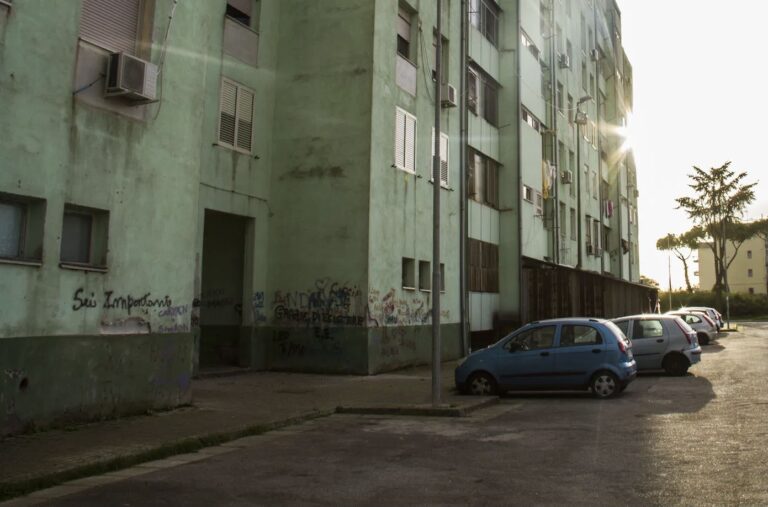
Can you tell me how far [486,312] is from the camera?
25.7 metres

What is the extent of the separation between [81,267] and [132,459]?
10.3 feet

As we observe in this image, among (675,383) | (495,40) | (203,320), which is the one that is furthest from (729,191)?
(203,320)

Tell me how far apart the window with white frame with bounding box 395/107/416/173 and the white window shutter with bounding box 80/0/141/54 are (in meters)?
9.41

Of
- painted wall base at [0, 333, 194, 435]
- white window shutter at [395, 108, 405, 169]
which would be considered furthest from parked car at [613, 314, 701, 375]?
painted wall base at [0, 333, 194, 435]

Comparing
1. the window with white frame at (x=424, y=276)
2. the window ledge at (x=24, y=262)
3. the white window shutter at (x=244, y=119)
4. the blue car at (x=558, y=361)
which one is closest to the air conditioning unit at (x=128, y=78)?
the window ledge at (x=24, y=262)

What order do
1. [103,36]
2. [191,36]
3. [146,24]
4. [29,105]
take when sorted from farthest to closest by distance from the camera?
[191,36]
[146,24]
[103,36]
[29,105]

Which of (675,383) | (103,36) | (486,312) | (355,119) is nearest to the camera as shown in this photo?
(103,36)

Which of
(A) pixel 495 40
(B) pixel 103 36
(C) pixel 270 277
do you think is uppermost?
(A) pixel 495 40

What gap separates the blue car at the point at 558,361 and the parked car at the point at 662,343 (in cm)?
427

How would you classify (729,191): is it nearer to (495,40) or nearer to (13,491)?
(495,40)

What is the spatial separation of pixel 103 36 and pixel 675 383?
1305 centimetres

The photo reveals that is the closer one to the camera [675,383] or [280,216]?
[675,383]

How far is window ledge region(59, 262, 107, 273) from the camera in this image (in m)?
9.07

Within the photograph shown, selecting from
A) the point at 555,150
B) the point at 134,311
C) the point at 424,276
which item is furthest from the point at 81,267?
the point at 555,150
